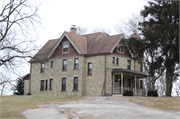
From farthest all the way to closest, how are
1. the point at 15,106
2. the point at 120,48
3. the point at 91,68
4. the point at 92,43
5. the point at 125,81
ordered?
the point at 92,43 → the point at 120,48 → the point at 125,81 → the point at 91,68 → the point at 15,106

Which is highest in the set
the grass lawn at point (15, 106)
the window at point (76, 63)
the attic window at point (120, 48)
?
the attic window at point (120, 48)

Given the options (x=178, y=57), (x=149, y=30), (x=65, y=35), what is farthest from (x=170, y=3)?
(x=65, y=35)

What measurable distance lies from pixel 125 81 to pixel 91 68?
4.82m

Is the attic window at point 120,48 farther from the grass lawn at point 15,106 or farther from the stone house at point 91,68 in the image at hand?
the grass lawn at point 15,106

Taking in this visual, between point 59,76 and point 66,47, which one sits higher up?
point 66,47

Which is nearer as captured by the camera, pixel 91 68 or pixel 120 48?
pixel 91 68

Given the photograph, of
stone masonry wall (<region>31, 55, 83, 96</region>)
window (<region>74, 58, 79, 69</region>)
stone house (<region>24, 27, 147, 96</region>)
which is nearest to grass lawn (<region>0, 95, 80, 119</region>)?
stone house (<region>24, 27, 147, 96</region>)

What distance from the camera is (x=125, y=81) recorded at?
33906mm

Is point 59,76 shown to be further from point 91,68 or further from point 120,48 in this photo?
point 120,48

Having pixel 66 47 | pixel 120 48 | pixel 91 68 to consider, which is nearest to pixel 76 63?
pixel 91 68

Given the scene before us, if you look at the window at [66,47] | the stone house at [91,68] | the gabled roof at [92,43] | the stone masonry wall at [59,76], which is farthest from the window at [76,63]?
the window at [66,47]

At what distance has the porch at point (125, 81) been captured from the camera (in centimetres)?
3118

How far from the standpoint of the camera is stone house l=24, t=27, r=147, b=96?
105 ft

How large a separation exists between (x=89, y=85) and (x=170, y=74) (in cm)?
1016
